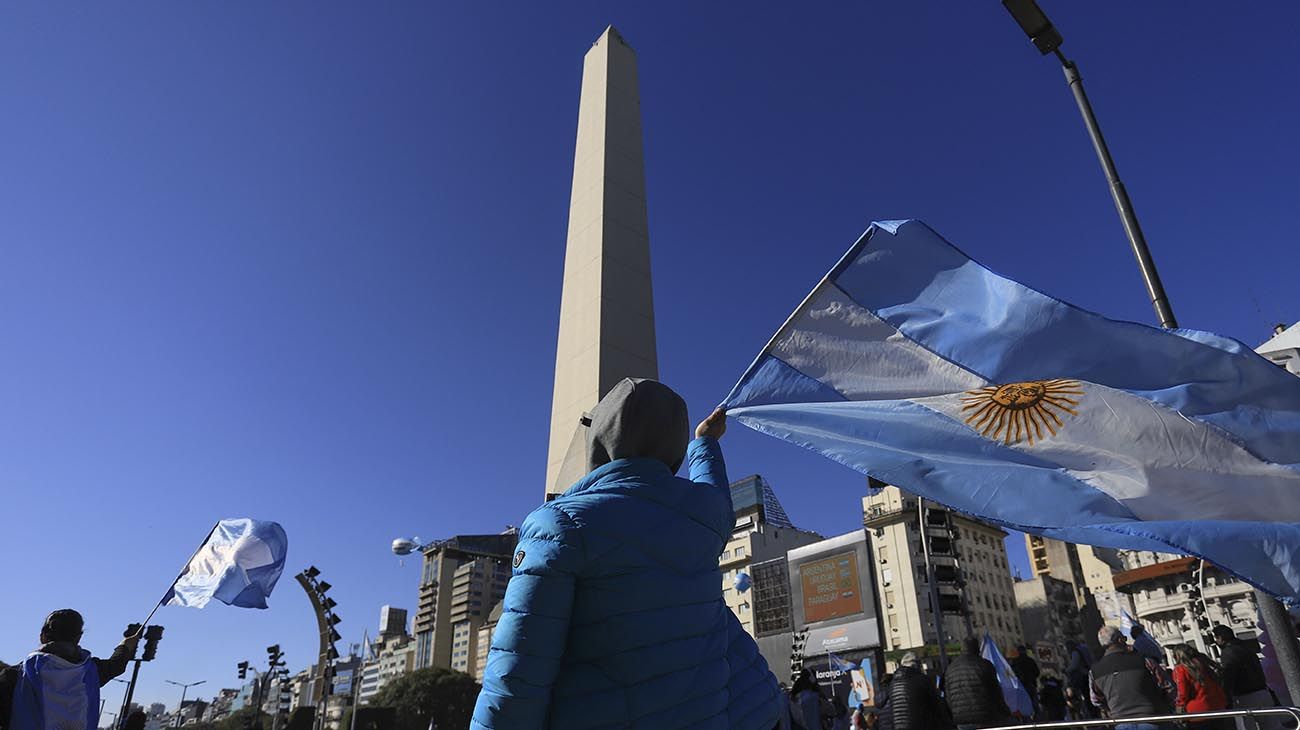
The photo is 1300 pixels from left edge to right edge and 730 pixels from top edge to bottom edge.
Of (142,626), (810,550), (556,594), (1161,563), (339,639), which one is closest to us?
(556,594)

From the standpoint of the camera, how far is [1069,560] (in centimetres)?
8525

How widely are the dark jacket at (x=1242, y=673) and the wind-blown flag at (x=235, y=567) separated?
33.0 feet

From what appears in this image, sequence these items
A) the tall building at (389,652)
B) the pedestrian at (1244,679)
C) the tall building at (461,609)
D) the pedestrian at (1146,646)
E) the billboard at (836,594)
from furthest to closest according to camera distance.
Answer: the tall building at (389,652) → the tall building at (461,609) → the billboard at (836,594) → the pedestrian at (1146,646) → the pedestrian at (1244,679)

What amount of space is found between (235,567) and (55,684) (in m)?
6.27

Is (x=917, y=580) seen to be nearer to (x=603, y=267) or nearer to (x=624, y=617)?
(x=603, y=267)

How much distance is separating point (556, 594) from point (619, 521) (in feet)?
0.73

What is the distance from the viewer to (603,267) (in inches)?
285

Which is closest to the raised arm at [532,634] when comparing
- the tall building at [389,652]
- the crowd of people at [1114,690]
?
the crowd of people at [1114,690]

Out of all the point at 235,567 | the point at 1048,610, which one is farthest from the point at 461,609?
the point at 235,567

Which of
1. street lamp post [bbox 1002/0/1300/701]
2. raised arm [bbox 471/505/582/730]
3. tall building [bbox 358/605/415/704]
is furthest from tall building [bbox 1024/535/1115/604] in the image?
tall building [bbox 358/605/415/704]

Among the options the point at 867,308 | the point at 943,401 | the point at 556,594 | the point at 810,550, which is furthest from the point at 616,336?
the point at 810,550

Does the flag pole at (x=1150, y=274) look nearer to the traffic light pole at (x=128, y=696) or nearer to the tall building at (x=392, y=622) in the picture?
the traffic light pole at (x=128, y=696)

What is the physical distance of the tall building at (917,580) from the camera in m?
67.6

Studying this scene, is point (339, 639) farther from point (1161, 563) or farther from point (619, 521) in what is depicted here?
point (1161, 563)
